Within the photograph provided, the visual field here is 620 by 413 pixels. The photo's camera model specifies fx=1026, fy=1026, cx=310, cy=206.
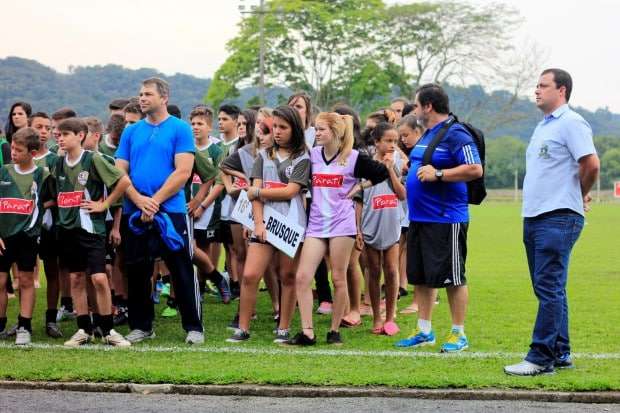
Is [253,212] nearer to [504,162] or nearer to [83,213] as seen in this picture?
[83,213]

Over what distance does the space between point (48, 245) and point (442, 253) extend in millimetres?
3879

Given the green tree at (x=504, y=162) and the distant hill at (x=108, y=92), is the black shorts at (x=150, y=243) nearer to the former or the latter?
the distant hill at (x=108, y=92)

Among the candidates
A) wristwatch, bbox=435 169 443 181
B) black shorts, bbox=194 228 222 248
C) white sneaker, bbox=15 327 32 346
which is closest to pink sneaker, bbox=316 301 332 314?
black shorts, bbox=194 228 222 248

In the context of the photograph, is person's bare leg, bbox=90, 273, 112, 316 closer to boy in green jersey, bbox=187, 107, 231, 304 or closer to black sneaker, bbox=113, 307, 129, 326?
black sneaker, bbox=113, 307, 129, 326

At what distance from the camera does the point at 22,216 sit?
30.5 ft

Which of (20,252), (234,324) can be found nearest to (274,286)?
(234,324)

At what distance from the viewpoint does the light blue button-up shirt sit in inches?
300

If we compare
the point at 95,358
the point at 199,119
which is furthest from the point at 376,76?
the point at 95,358

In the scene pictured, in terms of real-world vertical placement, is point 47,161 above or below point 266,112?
below

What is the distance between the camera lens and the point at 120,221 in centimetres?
1014

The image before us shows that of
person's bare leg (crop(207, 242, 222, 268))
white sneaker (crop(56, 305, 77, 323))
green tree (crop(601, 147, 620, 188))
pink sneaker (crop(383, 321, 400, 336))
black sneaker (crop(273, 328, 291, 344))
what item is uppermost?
person's bare leg (crop(207, 242, 222, 268))

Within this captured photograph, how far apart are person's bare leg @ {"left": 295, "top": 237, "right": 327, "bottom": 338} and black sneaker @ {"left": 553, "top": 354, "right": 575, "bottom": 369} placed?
2.20m

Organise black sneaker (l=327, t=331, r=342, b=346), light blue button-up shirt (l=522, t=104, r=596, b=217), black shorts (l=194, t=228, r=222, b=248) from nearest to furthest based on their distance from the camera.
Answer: light blue button-up shirt (l=522, t=104, r=596, b=217), black sneaker (l=327, t=331, r=342, b=346), black shorts (l=194, t=228, r=222, b=248)

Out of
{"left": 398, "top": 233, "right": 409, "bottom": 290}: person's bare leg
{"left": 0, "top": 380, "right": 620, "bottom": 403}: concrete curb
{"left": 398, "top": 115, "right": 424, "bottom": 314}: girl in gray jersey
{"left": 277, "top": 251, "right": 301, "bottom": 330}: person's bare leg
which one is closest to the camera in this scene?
{"left": 0, "top": 380, "right": 620, "bottom": 403}: concrete curb
